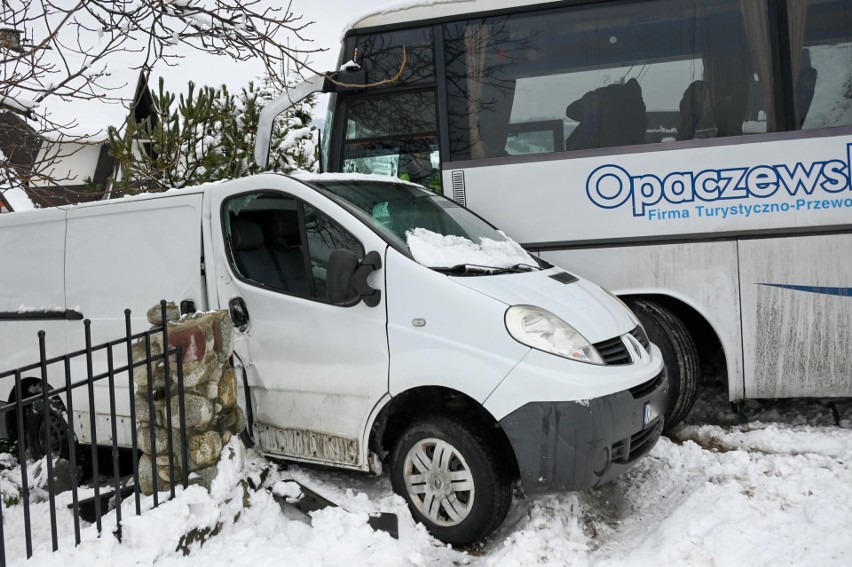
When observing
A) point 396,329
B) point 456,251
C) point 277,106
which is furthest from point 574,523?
point 277,106

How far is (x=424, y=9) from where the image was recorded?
5945 mm

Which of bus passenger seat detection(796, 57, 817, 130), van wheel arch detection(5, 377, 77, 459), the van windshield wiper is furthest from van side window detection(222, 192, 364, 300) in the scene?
bus passenger seat detection(796, 57, 817, 130)

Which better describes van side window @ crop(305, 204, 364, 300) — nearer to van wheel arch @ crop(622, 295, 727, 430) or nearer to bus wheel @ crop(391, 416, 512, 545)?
bus wheel @ crop(391, 416, 512, 545)

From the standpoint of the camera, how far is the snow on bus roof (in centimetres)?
583

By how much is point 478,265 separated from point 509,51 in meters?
2.31

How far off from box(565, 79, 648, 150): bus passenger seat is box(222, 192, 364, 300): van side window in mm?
2205

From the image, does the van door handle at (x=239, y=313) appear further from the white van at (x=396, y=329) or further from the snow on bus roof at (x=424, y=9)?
the snow on bus roof at (x=424, y=9)

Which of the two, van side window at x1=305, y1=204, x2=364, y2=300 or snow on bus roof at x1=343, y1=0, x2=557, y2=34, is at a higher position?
snow on bus roof at x1=343, y1=0, x2=557, y2=34

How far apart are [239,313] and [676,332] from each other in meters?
3.11

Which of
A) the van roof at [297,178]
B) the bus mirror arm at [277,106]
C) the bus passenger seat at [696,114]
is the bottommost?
the van roof at [297,178]

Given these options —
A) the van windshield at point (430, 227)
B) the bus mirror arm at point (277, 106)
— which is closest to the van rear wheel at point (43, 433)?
the bus mirror arm at point (277, 106)

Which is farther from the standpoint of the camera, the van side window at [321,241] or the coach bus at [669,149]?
the coach bus at [669,149]

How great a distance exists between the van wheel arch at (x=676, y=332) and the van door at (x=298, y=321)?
241 cm

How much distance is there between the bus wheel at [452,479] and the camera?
3.86m
